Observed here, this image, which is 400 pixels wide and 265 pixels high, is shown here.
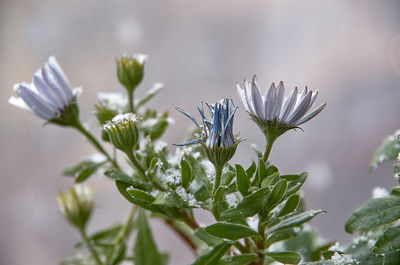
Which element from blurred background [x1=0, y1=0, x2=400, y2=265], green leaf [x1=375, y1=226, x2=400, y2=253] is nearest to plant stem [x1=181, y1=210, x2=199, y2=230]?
green leaf [x1=375, y1=226, x2=400, y2=253]

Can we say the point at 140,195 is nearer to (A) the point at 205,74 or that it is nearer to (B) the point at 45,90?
(B) the point at 45,90

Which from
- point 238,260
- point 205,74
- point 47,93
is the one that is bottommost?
point 238,260

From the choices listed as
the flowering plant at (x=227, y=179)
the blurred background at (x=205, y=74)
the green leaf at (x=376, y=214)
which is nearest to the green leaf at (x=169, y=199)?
the flowering plant at (x=227, y=179)

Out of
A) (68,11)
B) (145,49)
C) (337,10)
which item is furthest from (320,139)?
(68,11)

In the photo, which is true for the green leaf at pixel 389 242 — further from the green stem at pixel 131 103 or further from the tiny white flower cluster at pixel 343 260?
the green stem at pixel 131 103

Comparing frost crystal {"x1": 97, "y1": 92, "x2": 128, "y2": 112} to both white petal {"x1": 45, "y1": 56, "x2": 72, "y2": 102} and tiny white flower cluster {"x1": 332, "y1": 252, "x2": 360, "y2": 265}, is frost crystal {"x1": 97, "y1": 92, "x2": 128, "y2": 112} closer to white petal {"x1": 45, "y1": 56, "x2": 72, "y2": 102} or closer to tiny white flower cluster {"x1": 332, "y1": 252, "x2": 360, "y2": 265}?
white petal {"x1": 45, "y1": 56, "x2": 72, "y2": 102}

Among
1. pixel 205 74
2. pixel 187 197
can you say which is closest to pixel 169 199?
pixel 187 197
